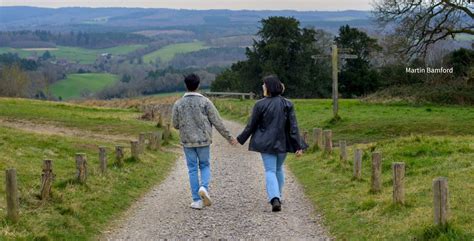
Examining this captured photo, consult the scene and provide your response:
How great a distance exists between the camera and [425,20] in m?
28.0

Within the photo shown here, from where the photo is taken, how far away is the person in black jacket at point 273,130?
423 inches

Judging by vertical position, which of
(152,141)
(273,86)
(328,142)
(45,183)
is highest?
(273,86)

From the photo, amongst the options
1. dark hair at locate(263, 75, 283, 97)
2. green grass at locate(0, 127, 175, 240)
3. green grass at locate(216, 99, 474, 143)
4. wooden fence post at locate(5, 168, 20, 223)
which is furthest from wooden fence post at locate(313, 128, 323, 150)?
wooden fence post at locate(5, 168, 20, 223)

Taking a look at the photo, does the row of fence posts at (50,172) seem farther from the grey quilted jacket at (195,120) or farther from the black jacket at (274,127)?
the black jacket at (274,127)

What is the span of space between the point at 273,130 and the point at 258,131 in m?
0.31

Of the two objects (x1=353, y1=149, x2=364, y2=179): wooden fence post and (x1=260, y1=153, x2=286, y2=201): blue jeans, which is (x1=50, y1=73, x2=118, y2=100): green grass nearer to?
(x1=353, y1=149, x2=364, y2=179): wooden fence post

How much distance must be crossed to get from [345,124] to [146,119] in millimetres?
13058

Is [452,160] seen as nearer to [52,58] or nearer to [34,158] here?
[34,158]

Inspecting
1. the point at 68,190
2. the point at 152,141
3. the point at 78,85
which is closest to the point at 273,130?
the point at 68,190

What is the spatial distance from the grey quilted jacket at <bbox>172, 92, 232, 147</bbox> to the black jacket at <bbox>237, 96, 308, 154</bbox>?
0.64m

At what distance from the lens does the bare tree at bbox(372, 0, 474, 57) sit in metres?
28.0

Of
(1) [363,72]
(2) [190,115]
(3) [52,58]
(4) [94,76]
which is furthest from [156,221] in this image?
(3) [52,58]

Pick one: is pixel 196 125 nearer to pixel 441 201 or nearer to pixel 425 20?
pixel 441 201

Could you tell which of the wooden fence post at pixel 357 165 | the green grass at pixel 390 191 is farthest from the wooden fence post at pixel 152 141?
the wooden fence post at pixel 357 165
